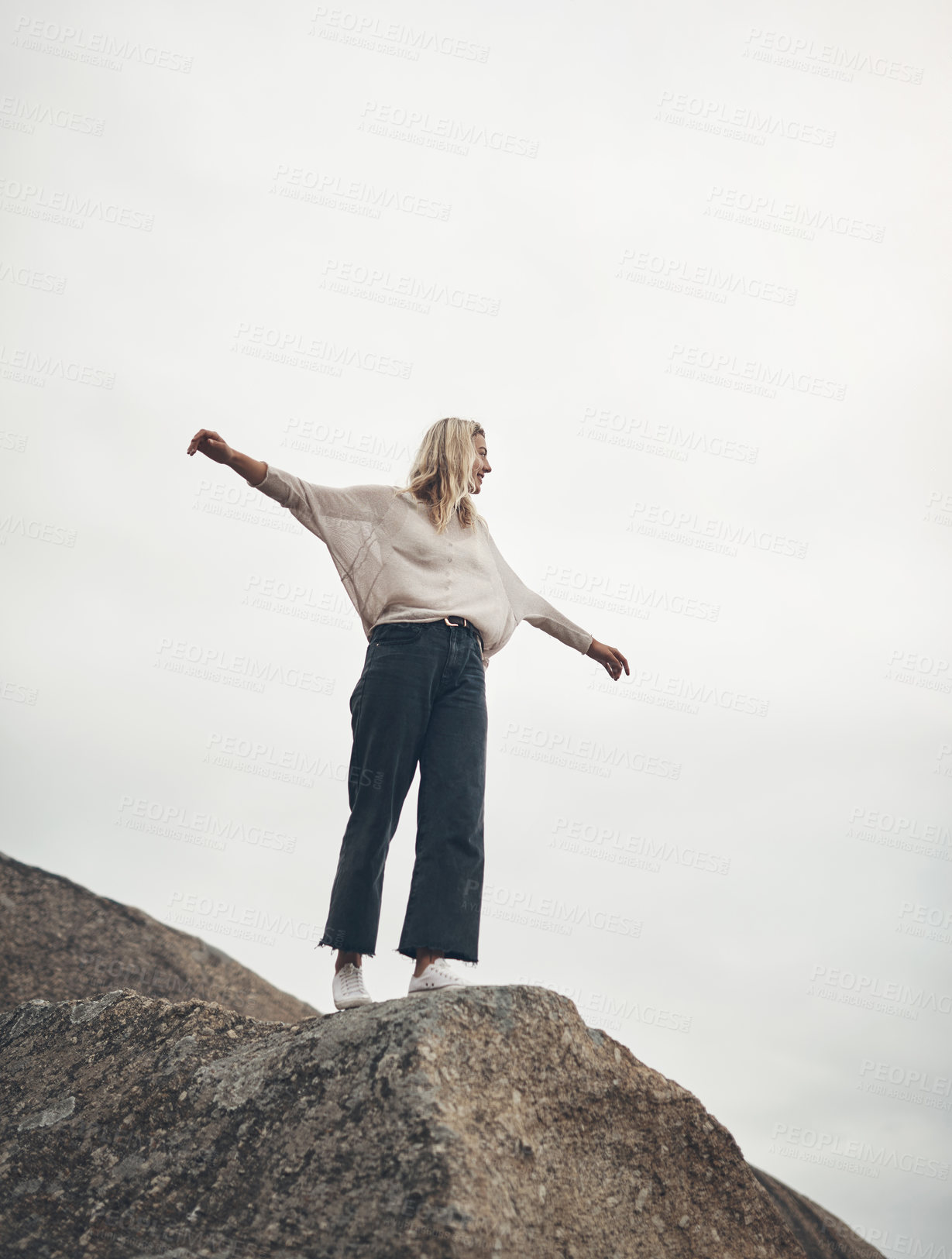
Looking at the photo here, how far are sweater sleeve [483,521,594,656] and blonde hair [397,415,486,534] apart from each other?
9.1 inches

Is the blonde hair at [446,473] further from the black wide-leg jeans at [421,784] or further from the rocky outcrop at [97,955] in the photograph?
the rocky outcrop at [97,955]

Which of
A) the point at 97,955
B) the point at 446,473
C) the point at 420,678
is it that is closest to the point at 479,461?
the point at 446,473

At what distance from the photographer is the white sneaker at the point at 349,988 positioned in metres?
3.44

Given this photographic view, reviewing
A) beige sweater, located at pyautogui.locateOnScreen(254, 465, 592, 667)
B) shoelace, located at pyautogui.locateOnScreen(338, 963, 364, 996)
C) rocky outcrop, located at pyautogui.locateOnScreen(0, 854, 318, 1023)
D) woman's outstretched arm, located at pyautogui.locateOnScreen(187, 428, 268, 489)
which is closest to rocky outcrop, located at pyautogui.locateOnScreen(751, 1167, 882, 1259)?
rocky outcrop, located at pyautogui.locateOnScreen(0, 854, 318, 1023)

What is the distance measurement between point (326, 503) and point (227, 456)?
0.43 metres

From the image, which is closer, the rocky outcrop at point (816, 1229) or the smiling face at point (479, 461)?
the smiling face at point (479, 461)

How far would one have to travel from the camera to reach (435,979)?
337cm

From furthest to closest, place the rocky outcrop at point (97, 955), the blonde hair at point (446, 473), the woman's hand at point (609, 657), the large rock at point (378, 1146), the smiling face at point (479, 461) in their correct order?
the rocky outcrop at point (97, 955), the woman's hand at point (609, 657), the smiling face at point (479, 461), the blonde hair at point (446, 473), the large rock at point (378, 1146)

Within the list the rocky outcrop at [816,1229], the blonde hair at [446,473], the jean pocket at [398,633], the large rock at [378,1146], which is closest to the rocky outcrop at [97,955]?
the large rock at [378,1146]

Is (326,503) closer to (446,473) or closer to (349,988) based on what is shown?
(446,473)

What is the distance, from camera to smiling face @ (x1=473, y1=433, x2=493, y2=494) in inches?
163

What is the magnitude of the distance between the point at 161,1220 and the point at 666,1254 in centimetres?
144

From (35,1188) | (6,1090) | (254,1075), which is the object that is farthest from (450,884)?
(6,1090)

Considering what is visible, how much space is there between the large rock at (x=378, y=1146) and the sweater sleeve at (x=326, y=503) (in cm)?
176
